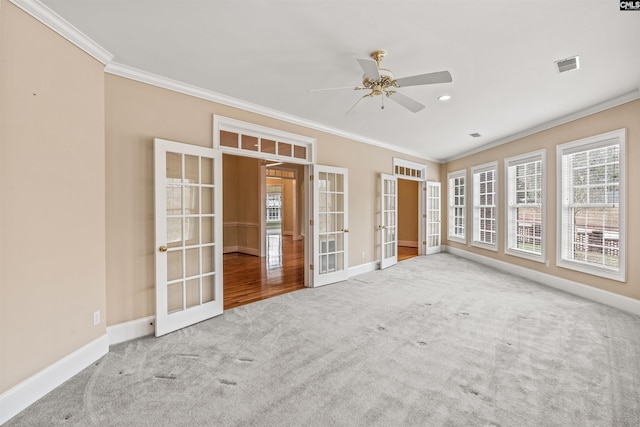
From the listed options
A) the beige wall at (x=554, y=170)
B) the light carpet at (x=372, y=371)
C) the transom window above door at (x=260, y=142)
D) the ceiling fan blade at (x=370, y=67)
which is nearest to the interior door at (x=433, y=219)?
the beige wall at (x=554, y=170)

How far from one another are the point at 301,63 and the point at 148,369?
3115 mm

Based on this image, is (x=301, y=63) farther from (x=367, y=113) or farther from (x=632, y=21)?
(x=632, y=21)

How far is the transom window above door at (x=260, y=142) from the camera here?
3.60 m

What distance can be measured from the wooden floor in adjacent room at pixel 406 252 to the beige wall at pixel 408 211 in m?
0.42

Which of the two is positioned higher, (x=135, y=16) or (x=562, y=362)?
(x=135, y=16)

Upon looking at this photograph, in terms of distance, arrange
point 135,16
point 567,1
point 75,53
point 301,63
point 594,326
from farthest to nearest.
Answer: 1. point 594,326
2. point 301,63
3. point 75,53
4. point 135,16
5. point 567,1

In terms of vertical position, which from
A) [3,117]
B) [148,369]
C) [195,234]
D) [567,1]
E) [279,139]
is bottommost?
[148,369]

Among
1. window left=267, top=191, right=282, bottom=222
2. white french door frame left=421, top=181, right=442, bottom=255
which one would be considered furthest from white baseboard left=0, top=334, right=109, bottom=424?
window left=267, top=191, right=282, bottom=222

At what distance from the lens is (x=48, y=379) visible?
6.60 ft

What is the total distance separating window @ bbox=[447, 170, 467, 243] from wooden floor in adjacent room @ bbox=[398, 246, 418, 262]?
1123 mm

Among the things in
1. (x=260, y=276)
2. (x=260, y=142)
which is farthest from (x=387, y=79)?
(x=260, y=276)

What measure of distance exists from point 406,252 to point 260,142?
5.79 metres

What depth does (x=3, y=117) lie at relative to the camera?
69.9 inches

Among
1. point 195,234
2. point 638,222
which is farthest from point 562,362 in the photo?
point 195,234
